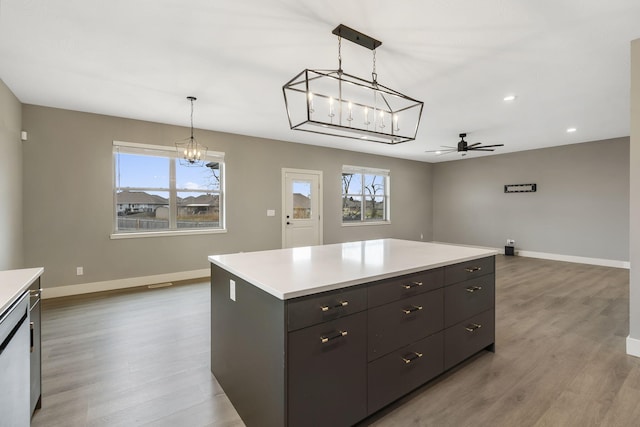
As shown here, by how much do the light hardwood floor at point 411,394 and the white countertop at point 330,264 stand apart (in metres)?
0.88

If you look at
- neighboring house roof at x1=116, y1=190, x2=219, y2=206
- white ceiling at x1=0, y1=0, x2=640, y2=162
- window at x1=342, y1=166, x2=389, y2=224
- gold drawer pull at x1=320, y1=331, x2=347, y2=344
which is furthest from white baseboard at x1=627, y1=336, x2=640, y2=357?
neighboring house roof at x1=116, y1=190, x2=219, y2=206

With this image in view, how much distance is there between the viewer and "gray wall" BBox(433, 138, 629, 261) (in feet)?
19.9

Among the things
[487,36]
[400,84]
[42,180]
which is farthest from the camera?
[42,180]

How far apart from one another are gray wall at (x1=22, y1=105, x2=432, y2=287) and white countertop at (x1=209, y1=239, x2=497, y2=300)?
321 cm

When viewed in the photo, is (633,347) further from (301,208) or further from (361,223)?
(361,223)

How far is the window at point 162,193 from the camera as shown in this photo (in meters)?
4.66

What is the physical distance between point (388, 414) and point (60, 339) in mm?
3042

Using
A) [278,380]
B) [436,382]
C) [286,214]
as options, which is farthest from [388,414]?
[286,214]

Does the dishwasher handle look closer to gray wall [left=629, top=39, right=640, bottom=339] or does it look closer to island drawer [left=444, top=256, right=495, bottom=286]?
island drawer [left=444, top=256, right=495, bottom=286]

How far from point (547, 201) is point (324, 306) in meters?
7.58

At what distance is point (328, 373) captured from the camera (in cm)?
153

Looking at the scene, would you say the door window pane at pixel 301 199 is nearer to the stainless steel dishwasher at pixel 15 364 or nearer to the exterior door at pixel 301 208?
the exterior door at pixel 301 208

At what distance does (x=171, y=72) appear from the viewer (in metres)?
3.03

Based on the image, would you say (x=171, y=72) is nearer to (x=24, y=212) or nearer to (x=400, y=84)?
(x=400, y=84)
